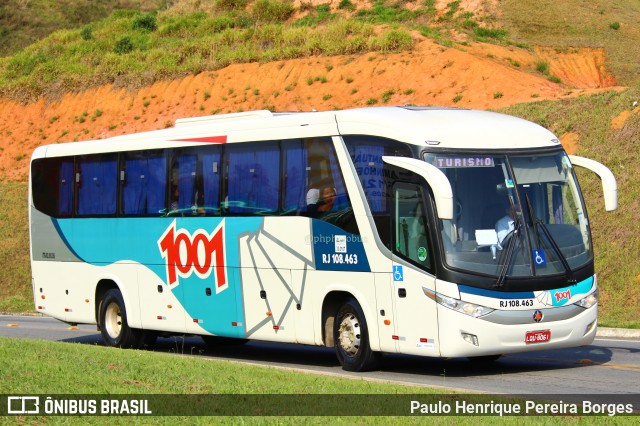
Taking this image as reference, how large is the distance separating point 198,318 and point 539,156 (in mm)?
6472

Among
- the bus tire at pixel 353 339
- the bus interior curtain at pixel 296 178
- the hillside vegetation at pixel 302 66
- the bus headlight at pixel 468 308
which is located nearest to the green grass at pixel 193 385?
the bus tire at pixel 353 339

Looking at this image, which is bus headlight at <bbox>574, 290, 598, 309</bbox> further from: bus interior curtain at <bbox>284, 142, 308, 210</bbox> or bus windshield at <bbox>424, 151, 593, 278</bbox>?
bus interior curtain at <bbox>284, 142, 308, 210</bbox>

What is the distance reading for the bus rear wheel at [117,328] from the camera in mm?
19562

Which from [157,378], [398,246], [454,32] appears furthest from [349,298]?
[454,32]

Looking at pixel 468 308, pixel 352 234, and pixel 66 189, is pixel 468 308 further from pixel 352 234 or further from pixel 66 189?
pixel 66 189

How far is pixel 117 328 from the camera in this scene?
65.5 ft

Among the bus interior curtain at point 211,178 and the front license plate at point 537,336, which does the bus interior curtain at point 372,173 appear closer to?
the front license plate at point 537,336

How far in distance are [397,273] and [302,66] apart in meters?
41.6

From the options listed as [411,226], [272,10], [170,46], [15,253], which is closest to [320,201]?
[411,226]

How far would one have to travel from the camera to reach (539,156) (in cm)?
1447

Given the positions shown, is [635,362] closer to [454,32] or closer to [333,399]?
[333,399]

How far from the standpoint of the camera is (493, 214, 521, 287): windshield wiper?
1343 centimetres

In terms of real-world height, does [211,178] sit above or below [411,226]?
above

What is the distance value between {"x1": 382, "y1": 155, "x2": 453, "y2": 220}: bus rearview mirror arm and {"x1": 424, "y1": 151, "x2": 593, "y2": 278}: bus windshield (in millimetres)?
353
